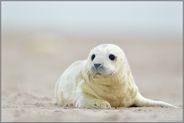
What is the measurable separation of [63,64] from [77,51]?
7.20 meters

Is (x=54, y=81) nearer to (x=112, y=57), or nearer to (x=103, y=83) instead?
(x=103, y=83)

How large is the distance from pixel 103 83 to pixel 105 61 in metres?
0.46

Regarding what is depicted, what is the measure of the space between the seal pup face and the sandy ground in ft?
1.78

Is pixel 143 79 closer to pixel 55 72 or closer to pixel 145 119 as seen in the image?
pixel 55 72

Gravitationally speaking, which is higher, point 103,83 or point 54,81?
point 103,83

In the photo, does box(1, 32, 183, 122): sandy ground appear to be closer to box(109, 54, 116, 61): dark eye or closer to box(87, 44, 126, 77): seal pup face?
box(87, 44, 126, 77): seal pup face

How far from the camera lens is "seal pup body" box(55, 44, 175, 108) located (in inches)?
436

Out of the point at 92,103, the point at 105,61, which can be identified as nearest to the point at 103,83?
the point at 92,103

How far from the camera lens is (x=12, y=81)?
22.4m

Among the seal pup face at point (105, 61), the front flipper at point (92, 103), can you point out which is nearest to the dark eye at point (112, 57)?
the seal pup face at point (105, 61)

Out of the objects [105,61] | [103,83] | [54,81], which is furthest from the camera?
[54,81]

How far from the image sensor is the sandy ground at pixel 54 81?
9969 mm

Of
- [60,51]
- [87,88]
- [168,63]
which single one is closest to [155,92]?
[87,88]

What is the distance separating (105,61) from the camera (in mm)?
11047
